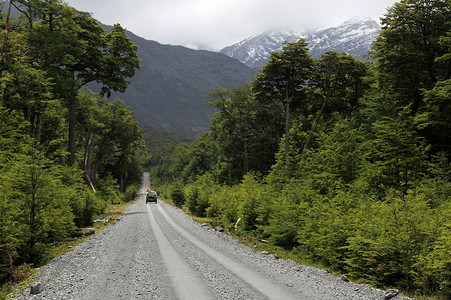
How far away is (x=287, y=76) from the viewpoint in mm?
29094

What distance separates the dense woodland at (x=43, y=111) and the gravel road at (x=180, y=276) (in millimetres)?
1424

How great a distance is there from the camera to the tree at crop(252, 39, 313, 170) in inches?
1091

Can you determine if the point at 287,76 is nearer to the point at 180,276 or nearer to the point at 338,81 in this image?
the point at 338,81

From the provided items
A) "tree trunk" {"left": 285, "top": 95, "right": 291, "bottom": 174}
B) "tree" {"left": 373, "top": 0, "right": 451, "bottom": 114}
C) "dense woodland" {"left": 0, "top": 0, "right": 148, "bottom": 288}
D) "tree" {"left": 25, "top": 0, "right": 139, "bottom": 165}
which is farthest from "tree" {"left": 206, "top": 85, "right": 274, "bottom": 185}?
"tree" {"left": 373, "top": 0, "right": 451, "bottom": 114}

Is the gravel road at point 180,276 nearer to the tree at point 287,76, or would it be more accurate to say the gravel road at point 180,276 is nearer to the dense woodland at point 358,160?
the dense woodland at point 358,160

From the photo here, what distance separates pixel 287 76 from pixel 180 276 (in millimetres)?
24493

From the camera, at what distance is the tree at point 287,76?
27703 millimetres

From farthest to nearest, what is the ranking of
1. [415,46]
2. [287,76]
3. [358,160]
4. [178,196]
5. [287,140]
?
[178,196]
[287,140]
[287,76]
[415,46]
[358,160]

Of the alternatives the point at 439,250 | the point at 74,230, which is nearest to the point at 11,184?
the point at 74,230

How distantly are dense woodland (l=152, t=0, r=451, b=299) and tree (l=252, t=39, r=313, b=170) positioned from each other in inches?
4.4

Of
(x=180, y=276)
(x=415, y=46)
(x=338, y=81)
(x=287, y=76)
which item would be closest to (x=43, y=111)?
(x=180, y=276)

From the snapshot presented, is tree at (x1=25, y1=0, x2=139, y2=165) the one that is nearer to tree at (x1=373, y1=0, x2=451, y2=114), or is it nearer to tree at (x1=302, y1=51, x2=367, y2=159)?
tree at (x1=302, y1=51, x2=367, y2=159)

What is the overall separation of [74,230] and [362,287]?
15.0m

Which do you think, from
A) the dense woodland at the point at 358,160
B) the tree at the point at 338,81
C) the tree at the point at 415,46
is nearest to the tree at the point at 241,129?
the dense woodland at the point at 358,160
